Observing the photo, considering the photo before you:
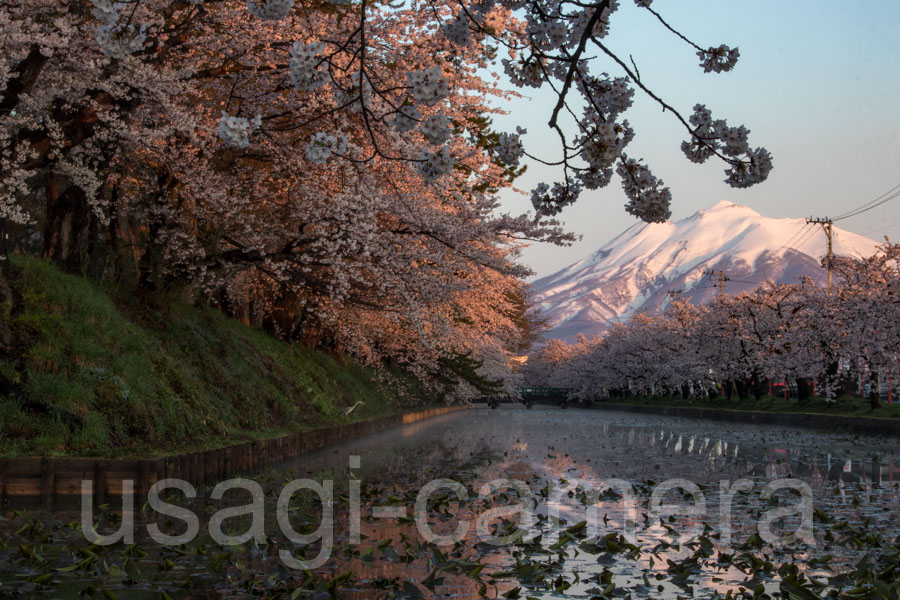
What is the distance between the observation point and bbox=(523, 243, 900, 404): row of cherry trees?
36.1 m

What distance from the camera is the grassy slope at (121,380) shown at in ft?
39.7

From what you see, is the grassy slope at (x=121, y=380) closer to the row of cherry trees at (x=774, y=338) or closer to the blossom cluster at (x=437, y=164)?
the blossom cluster at (x=437, y=164)

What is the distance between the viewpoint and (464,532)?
9.07 m

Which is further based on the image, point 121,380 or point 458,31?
point 121,380

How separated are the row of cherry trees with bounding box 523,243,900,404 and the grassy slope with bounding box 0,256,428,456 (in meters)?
23.6

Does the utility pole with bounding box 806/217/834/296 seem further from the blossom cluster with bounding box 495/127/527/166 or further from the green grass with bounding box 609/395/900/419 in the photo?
the blossom cluster with bounding box 495/127/527/166

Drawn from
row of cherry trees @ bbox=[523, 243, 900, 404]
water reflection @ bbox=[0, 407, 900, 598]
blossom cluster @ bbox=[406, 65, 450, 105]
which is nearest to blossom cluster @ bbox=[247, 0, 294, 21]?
blossom cluster @ bbox=[406, 65, 450, 105]

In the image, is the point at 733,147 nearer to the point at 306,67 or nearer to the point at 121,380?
the point at 306,67

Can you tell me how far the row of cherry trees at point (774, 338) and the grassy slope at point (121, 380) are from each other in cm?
2358

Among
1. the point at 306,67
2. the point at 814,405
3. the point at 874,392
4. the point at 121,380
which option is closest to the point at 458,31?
the point at 306,67

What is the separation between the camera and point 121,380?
44.2ft

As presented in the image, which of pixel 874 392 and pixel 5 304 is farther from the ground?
pixel 5 304

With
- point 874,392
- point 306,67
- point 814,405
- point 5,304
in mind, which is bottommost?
point 814,405

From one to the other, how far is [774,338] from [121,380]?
42691 mm
